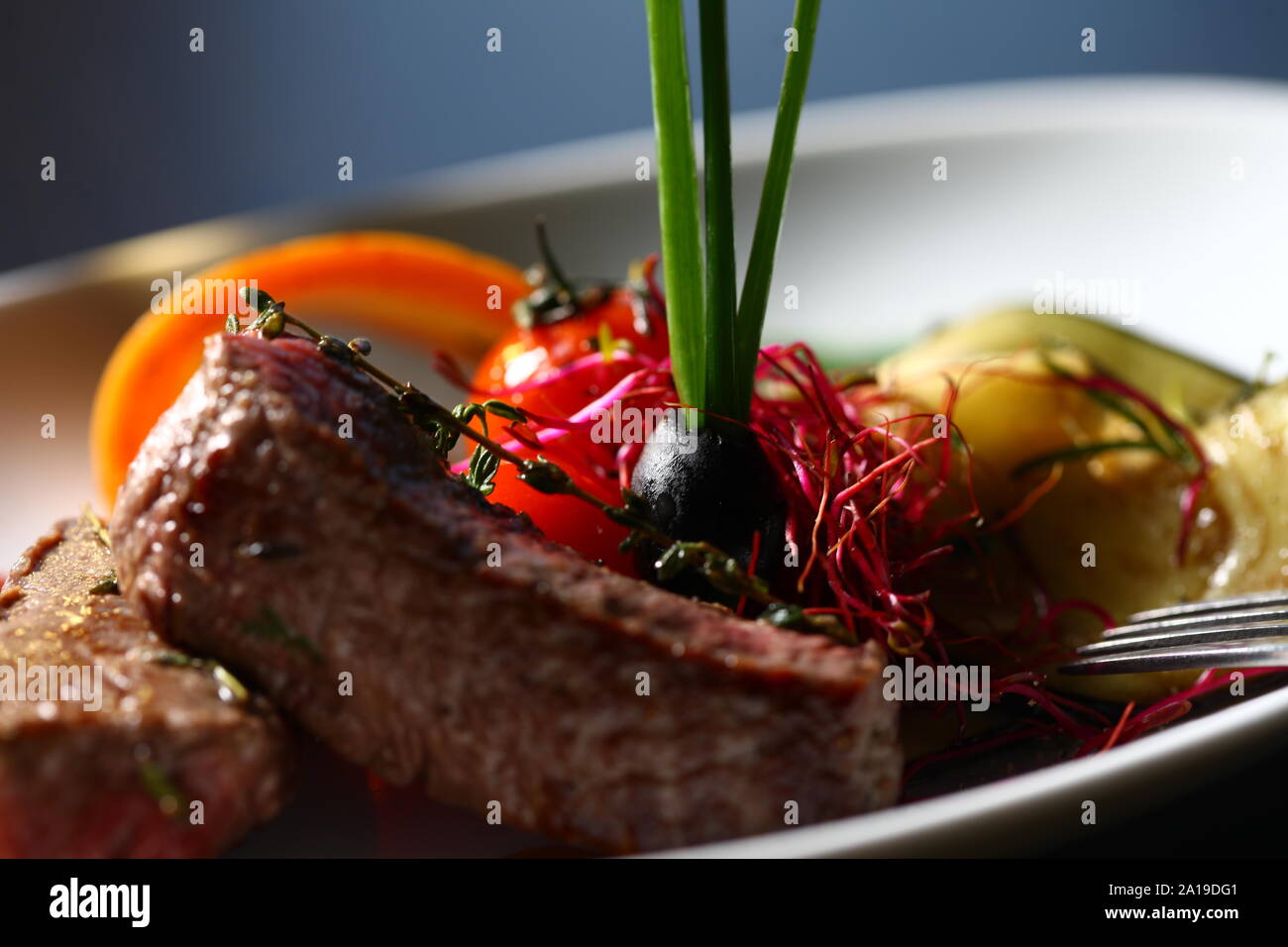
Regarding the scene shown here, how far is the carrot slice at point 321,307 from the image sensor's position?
2957 millimetres

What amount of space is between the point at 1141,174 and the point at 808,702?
2.62 m

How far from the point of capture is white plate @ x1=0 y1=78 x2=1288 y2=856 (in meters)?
3.26

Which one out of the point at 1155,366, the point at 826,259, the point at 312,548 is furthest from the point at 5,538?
the point at 1155,366

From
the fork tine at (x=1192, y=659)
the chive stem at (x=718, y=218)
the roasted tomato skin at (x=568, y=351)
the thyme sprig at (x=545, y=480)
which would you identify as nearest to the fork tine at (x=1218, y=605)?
the fork tine at (x=1192, y=659)

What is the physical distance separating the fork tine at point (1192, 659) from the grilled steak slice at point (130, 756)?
1232 mm

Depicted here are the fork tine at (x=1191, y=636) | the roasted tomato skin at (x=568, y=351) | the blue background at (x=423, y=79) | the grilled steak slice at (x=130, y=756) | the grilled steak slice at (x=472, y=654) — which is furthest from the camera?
the blue background at (x=423, y=79)

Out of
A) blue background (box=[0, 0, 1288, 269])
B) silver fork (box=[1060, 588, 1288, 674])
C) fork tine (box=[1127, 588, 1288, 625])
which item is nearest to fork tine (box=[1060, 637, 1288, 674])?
silver fork (box=[1060, 588, 1288, 674])

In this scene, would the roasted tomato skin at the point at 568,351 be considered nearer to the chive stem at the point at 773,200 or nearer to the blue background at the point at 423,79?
the chive stem at the point at 773,200

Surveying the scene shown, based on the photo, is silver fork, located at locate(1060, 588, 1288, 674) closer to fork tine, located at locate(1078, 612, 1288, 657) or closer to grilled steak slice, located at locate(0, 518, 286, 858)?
fork tine, located at locate(1078, 612, 1288, 657)

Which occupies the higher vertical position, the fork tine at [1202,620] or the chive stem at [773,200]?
the chive stem at [773,200]

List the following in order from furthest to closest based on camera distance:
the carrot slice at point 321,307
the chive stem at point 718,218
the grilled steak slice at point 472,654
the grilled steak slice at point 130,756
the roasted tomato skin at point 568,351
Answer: the carrot slice at point 321,307 → the roasted tomato skin at point 568,351 → the chive stem at point 718,218 → the grilled steak slice at point 472,654 → the grilled steak slice at point 130,756

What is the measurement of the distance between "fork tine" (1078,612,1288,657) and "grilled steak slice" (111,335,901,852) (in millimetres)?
621

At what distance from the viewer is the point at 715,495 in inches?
75.0

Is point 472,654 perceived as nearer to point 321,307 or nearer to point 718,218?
point 718,218
